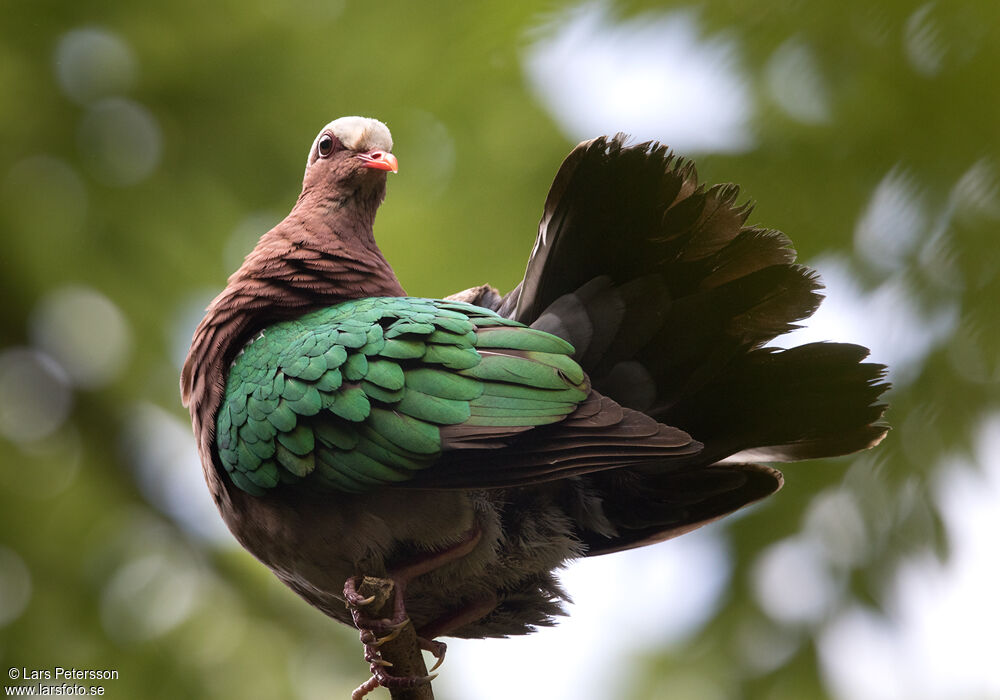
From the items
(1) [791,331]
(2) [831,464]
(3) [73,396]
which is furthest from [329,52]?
(1) [791,331]

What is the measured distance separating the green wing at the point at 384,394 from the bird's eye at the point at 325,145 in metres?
0.90

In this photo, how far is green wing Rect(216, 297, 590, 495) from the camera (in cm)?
221

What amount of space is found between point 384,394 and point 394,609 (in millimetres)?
521

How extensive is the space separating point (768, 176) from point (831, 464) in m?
1.39

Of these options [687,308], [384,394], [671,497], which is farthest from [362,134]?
[671,497]

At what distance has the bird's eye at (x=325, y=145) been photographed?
3150 mm

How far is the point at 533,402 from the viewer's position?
2.19m

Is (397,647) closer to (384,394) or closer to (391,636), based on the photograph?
(391,636)

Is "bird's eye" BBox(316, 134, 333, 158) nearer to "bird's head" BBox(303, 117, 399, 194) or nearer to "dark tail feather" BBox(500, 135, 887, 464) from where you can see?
"bird's head" BBox(303, 117, 399, 194)

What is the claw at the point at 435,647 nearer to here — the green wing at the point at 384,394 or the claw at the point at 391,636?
the claw at the point at 391,636

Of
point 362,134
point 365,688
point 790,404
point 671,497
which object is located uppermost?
point 362,134

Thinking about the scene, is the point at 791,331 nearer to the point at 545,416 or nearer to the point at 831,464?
the point at 545,416

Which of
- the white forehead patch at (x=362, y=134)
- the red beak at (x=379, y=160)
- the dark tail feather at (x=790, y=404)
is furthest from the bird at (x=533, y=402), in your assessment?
the white forehead patch at (x=362, y=134)

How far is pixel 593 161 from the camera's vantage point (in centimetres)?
236
